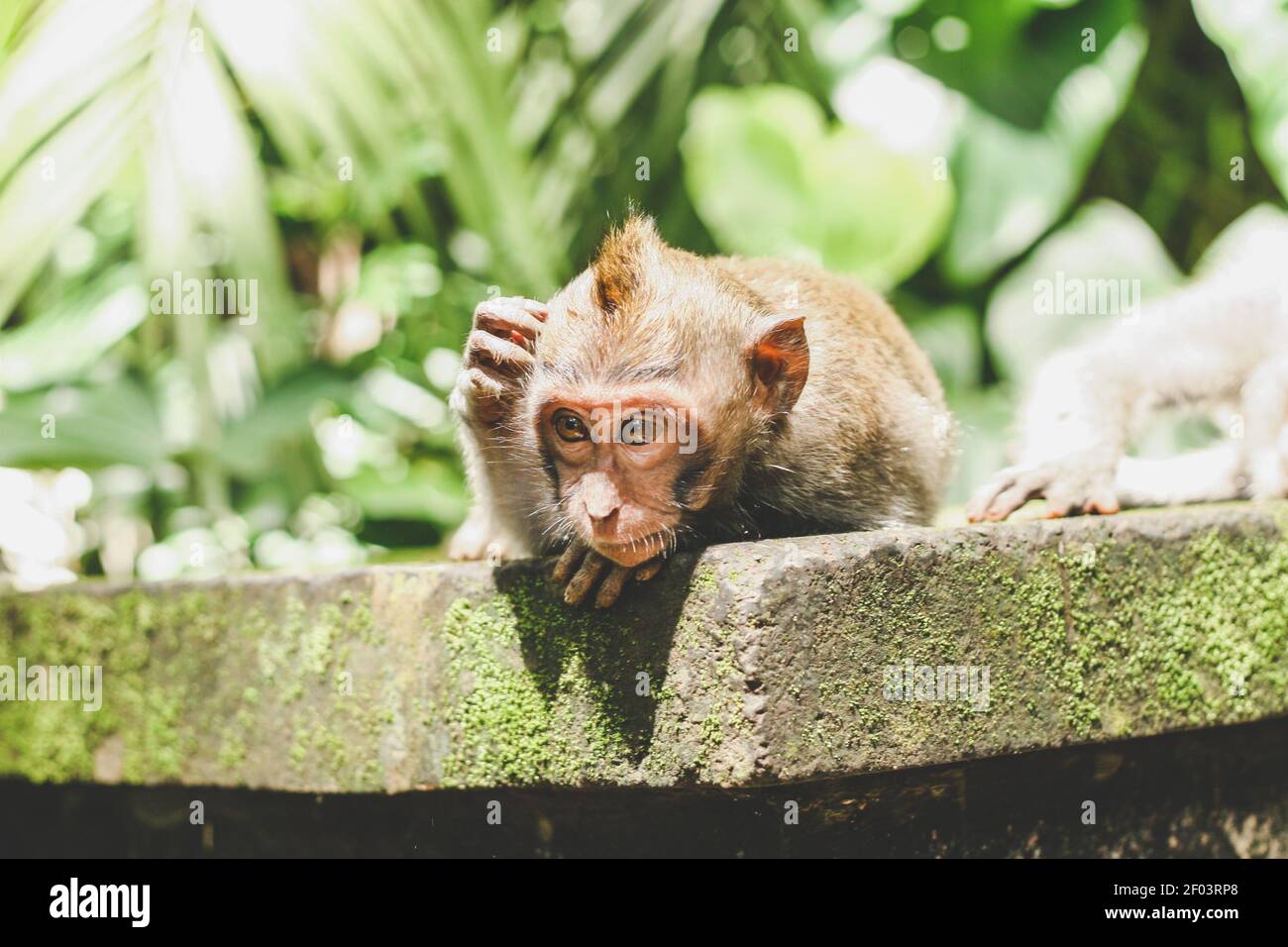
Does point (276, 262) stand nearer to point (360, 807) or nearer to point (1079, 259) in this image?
point (360, 807)

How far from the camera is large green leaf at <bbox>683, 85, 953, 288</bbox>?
19.4 ft

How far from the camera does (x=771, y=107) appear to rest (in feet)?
19.6

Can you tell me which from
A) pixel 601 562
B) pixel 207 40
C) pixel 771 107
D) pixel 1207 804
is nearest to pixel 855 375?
pixel 601 562

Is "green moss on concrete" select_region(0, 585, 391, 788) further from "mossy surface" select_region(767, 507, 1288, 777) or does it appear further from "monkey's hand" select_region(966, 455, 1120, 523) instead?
"monkey's hand" select_region(966, 455, 1120, 523)

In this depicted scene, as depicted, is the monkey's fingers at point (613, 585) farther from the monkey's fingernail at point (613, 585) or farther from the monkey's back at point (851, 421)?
the monkey's back at point (851, 421)

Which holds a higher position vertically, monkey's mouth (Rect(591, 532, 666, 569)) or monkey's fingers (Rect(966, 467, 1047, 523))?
monkey's fingers (Rect(966, 467, 1047, 523))

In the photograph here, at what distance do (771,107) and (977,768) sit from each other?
372 cm

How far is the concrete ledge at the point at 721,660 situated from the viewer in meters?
2.59

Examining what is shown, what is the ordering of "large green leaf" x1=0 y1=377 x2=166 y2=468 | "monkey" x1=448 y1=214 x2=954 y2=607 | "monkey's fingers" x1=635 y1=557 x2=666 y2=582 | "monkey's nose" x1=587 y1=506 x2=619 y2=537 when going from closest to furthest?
1. "monkey's nose" x1=587 y1=506 x2=619 y2=537
2. "monkey" x1=448 y1=214 x2=954 y2=607
3. "monkey's fingers" x1=635 y1=557 x2=666 y2=582
4. "large green leaf" x1=0 y1=377 x2=166 y2=468

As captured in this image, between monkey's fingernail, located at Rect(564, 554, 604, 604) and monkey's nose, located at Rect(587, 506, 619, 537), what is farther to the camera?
Result: monkey's fingernail, located at Rect(564, 554, 604, 604)

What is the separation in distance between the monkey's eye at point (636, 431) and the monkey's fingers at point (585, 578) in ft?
1.05

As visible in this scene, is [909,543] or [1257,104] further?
[1257,104]

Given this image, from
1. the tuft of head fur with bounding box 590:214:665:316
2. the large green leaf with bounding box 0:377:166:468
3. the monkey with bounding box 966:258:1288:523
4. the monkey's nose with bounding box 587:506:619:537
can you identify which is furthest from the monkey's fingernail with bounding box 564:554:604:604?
the large green leaf with bounding box 0:377:166:468

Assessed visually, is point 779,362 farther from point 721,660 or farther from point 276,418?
point 276,418
